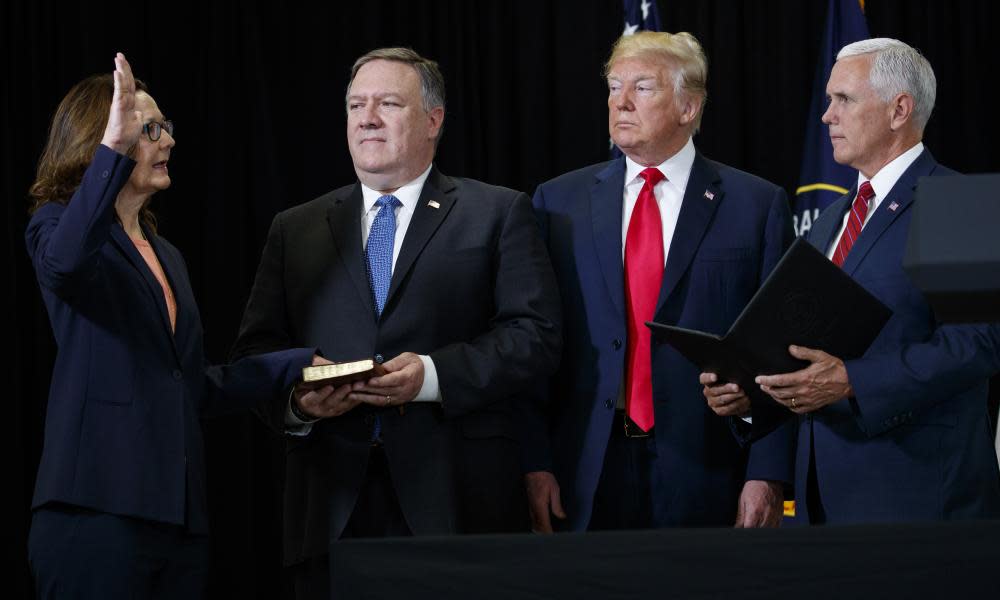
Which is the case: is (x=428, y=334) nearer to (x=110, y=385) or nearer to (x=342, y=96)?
(x=110, y=385)

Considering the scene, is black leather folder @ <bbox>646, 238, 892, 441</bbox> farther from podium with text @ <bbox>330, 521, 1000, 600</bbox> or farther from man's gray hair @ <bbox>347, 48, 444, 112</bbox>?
podium with text @ <bbox>330, 521, 1000, 600</bbox>

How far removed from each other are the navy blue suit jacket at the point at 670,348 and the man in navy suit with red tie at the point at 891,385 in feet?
0.57

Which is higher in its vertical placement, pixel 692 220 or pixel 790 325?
pixel 692 220

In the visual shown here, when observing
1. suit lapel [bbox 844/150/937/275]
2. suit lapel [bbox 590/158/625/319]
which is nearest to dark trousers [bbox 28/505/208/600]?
suit lapel [bbox 590/158/625/319]

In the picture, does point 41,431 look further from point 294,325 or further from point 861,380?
point 861,380

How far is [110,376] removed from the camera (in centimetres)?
245

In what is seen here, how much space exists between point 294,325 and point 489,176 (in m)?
1.99

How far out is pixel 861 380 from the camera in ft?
9.00

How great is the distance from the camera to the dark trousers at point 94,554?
234cm

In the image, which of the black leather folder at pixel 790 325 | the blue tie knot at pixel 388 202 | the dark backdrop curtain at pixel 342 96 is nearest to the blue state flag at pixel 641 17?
the dark backdrop curtain at pixel 342 96

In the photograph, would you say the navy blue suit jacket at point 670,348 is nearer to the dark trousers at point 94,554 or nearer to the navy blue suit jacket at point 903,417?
the navy blue suit jacket at point 903,417

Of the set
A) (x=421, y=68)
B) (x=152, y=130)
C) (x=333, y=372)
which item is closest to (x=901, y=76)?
(x=421, y=68)

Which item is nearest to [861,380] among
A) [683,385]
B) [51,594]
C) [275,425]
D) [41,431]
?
[683,385]

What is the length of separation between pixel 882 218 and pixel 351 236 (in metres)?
1.23
